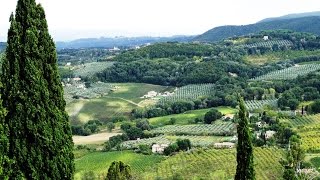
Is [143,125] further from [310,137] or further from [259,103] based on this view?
[310,137]

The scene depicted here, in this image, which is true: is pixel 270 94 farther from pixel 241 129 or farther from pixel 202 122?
pixel 241 129

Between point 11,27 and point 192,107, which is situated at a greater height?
point 11,27

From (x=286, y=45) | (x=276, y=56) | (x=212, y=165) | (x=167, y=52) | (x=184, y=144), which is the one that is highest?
(x=167, y=52)

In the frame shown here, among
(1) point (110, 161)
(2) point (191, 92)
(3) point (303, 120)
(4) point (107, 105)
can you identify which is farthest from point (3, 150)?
(2) point (191, 92)

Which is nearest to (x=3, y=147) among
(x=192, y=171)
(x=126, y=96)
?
(x=192, y=171)

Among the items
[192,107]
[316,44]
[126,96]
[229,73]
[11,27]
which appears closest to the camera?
[11,27]

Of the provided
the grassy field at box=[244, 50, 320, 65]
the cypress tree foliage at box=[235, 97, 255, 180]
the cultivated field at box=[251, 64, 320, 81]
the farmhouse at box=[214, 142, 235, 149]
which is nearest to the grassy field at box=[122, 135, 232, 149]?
the farmhouse at box=[214, 142, 235, 149]
